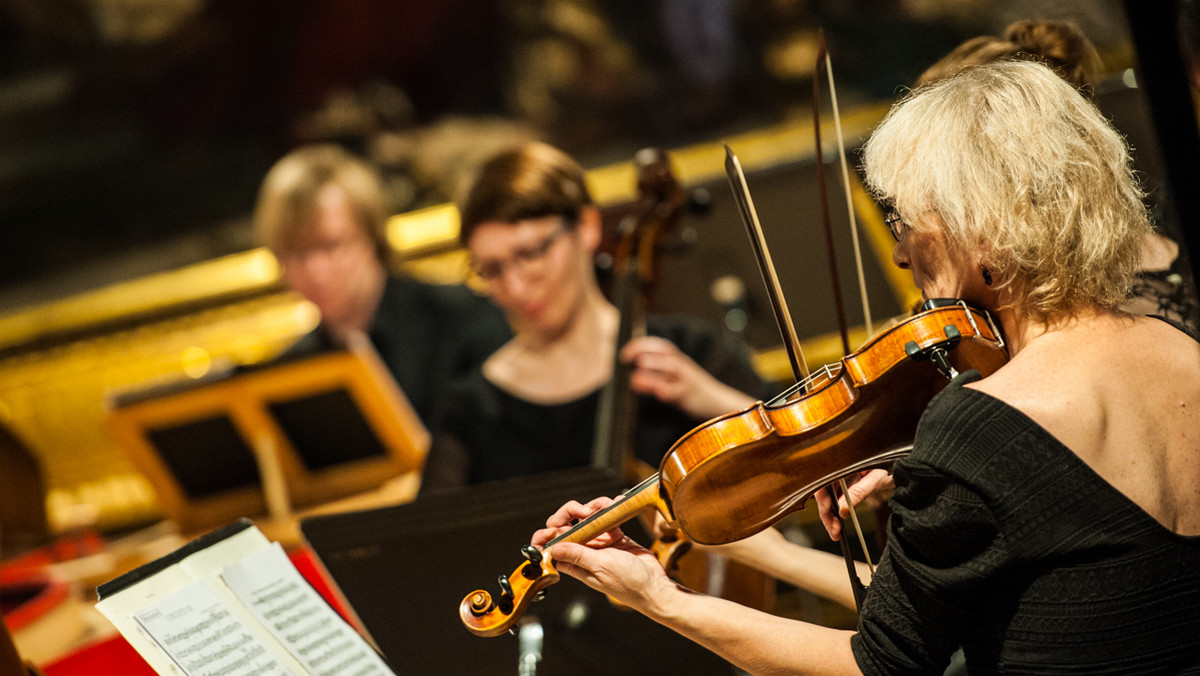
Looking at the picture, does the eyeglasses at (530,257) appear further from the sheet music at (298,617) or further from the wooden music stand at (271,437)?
the sheet music at (298,617)

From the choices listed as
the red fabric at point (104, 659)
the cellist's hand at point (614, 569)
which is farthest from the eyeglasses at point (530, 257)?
the cellist's hand at point (614, 569)

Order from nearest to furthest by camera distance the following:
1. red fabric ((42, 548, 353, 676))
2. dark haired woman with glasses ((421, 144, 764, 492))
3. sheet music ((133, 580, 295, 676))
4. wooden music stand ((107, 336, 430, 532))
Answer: sheet music ((133, 580, 295, 676)), red fabric ((42, 548, 353, 676)), dark haired woman with glasses ((421, 144, 764, 492)), wooden music stand ((107, 336, 430, 532))

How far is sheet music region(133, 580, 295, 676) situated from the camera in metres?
1.32

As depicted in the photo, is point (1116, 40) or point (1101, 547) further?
point (1116, 40)

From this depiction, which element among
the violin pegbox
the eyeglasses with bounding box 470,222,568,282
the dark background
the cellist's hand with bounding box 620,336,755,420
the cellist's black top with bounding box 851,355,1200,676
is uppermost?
the dark background

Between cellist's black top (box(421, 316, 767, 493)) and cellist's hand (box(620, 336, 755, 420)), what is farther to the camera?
cellist's black top (box(421, 316, 767, 493))

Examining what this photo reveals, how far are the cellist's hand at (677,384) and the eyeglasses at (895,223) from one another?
1093mm

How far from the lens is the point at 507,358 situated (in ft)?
9.63

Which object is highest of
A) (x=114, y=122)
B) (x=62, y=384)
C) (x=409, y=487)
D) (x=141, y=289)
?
(x=114, y=122)

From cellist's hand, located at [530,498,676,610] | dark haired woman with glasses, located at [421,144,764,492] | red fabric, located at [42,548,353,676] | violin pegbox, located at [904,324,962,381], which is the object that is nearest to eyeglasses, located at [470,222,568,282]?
dark haired woman with glasses, located at [421,144,764,492]

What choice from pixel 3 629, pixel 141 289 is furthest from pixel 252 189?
pixel 3 629

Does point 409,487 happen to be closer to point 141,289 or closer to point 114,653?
point 114,653

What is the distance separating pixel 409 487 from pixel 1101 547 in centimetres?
211

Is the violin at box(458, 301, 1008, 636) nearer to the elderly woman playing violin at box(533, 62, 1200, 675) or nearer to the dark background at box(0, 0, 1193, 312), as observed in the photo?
the elderly woman playing violin at box(533, 62, 1200, 675)
